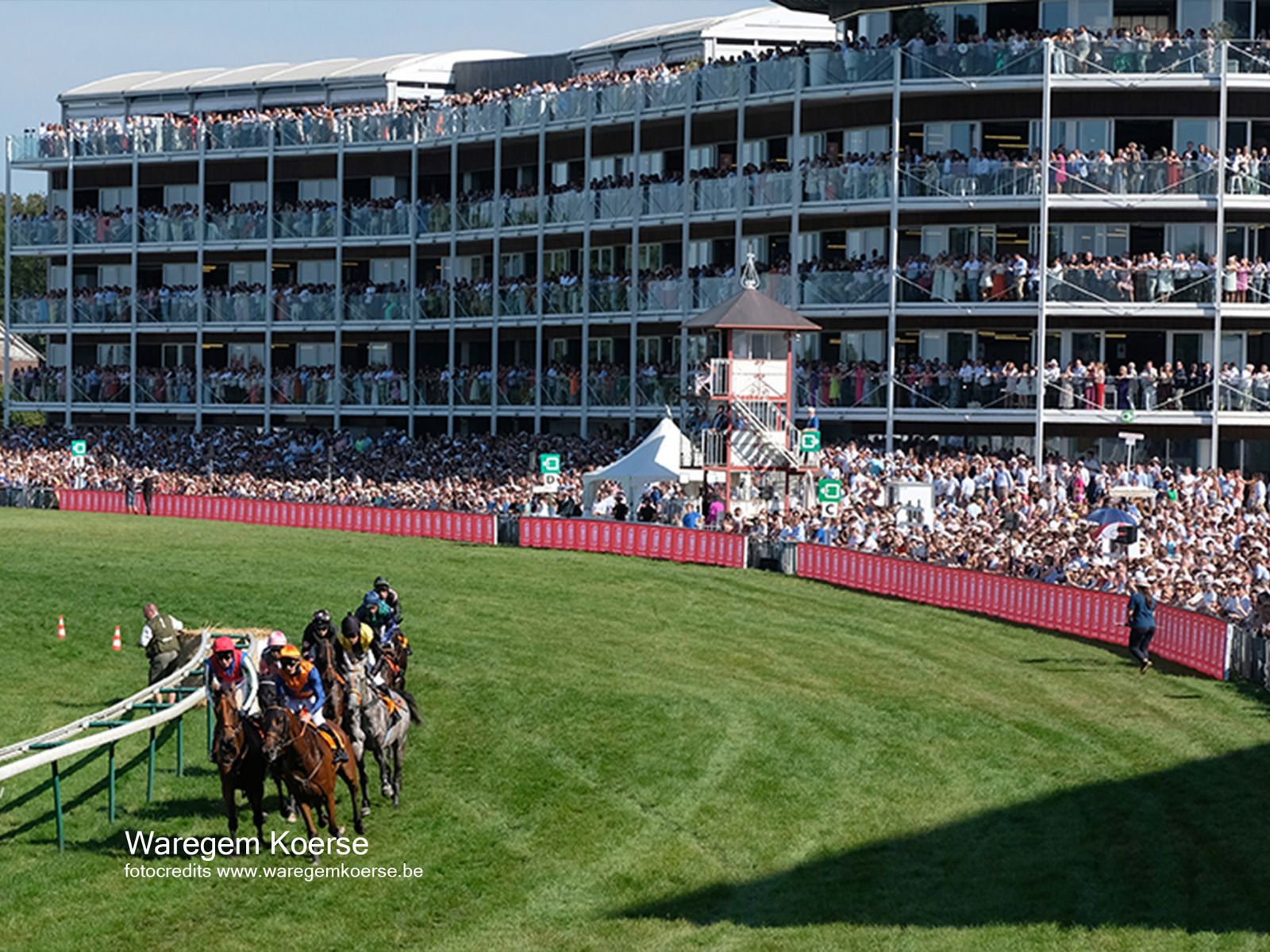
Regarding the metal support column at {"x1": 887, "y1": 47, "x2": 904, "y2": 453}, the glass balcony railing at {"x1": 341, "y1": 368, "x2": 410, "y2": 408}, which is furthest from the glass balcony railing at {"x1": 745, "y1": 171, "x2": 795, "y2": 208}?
the glass balcony railing at {"x1": 341, "y1": 368, "x2": 410, "y2": 408}

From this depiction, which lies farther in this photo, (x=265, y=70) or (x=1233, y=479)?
(x=265, y=70)

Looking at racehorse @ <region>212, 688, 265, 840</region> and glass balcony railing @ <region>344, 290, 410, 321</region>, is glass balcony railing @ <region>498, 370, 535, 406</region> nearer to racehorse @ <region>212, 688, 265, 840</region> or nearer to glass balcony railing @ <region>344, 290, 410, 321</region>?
glass balcony railing @ <region>344, 290, 410, 321</region>

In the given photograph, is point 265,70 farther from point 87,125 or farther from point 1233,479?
point 1233,479

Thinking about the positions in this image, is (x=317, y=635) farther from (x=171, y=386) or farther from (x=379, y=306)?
(x=171, y=386)

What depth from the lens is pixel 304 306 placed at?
239 ft

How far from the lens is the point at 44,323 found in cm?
8044

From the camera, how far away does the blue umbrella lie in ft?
129

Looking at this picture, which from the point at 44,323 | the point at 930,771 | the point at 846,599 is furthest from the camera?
the point at 44,323

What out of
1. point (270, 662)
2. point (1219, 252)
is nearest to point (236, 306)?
point (1219, 252)

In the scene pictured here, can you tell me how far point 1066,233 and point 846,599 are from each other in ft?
66.5

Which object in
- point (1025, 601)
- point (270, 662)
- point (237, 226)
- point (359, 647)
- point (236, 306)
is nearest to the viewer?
point (270, 662)

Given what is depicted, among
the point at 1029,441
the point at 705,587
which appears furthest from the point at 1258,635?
the point at 1029,441

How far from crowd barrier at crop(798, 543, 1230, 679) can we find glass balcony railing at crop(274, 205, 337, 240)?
33894mm

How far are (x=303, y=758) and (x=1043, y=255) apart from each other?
3869cm
